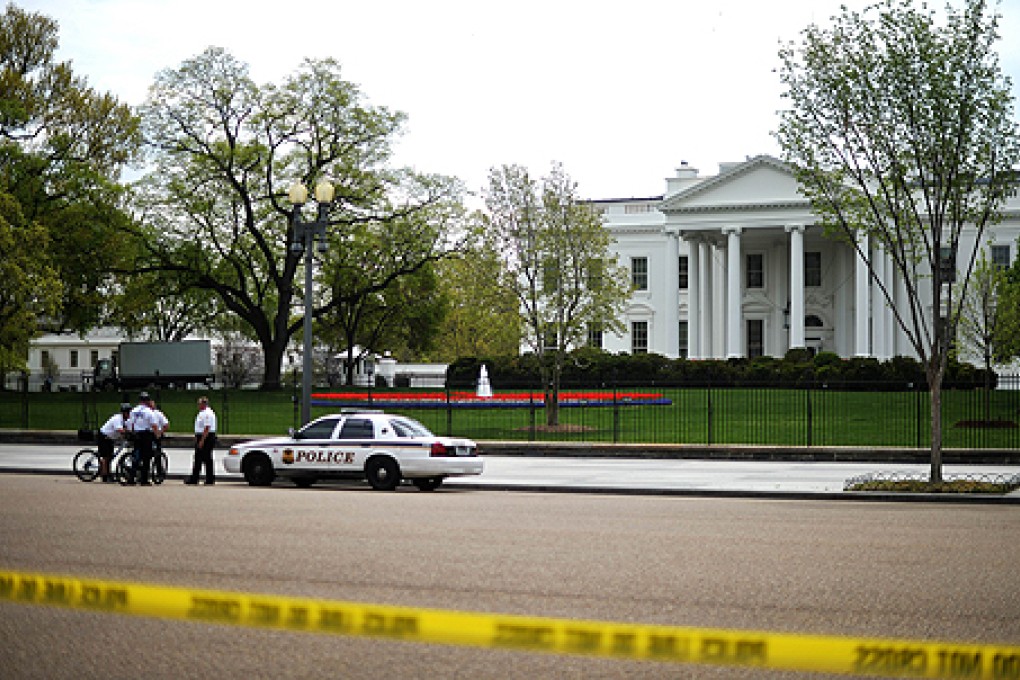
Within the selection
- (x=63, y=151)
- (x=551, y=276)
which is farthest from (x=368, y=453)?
(x=63, y=151)

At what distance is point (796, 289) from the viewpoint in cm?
6825

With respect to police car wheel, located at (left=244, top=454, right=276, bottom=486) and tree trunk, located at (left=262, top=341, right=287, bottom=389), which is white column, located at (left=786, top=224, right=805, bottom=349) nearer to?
tree trunk, located at (left=262, top=341, right=287, bottom=389)

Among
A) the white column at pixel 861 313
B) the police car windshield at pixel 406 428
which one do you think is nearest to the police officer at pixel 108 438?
the police car windshield at pixel 406 428

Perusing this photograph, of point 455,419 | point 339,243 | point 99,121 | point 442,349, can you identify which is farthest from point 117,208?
point 442,349

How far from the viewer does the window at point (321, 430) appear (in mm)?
22406

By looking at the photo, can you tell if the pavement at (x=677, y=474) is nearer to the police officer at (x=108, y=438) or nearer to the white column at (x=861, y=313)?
the police officer at (x=108, y=438)

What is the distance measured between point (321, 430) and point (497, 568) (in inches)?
454

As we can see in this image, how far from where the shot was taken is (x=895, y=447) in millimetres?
29719

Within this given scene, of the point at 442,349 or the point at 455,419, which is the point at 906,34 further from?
the point at 442,349

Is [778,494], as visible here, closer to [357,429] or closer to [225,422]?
[357,429]

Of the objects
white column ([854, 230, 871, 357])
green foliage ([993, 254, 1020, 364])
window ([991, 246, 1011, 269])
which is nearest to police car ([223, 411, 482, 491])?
green foliage ([993, 254, 1020, 364])

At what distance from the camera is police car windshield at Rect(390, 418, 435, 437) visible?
22.1m

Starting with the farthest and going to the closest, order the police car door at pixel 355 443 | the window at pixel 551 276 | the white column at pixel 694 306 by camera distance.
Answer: the white column at pixel 694 306 → the window at pixel 551 276 → the police car door at pixel 355 443

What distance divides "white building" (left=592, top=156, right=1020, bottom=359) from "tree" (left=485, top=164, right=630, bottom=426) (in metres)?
32.9
